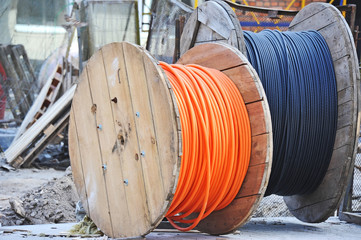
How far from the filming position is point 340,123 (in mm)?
4520

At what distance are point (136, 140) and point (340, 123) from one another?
5.79ft

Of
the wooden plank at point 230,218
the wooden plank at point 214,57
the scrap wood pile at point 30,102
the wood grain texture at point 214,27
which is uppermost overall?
the wood grain texture at point 214,27

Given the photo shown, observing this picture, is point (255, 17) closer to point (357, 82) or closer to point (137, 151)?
point (357, 82)

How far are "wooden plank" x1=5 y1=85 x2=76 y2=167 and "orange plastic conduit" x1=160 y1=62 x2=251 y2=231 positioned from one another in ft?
18.8

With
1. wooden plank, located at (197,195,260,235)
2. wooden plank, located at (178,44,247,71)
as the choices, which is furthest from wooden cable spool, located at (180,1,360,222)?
wooden plank, located at (197,195,260,235)

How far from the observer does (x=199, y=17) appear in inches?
195

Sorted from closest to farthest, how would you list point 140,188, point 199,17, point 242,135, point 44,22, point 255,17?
point 140,188 → point 242,135 → point 199,17 → point 255,17 → point 44,22

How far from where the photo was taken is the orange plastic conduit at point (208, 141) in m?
3.52

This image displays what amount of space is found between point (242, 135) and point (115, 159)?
2.70 feet

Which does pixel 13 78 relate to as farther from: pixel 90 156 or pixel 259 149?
pixel 259 149

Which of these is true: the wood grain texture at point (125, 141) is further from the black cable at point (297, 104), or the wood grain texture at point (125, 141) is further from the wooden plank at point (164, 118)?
the black cable at point (297, 104)

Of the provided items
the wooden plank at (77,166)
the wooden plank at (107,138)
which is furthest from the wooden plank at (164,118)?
the wooden plank at (77,166)

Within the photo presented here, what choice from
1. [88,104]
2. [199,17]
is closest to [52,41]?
[199,17]

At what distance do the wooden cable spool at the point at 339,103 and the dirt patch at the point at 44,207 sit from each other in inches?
93.2
